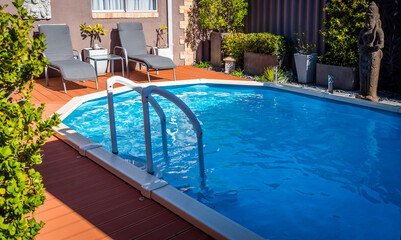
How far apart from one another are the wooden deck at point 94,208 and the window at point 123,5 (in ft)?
21.0

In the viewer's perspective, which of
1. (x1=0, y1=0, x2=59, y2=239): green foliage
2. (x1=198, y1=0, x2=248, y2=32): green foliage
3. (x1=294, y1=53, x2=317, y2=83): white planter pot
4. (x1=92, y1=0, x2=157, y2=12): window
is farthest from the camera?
(x1=198, y1=0, x2=248, y2=32): green foliage

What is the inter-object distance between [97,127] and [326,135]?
3712 mm

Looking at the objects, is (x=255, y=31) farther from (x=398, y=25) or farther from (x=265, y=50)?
(x=398, y=25)

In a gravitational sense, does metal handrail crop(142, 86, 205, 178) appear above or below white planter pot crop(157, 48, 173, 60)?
below

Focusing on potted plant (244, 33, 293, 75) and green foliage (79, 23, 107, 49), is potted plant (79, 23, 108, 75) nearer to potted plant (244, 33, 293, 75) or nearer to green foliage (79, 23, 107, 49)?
green foliage (79, 23, 107, 49)

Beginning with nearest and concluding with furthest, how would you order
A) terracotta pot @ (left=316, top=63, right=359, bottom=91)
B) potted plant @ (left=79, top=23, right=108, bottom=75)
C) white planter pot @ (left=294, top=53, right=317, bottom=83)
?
terracotta pot @ (left=316, top=63, right=359, bottom=91)
white planter pot @ (left=294, top=53, right=317, bottom=83)
potted plant @ (left=79, top=23, right=108, bottom=75)

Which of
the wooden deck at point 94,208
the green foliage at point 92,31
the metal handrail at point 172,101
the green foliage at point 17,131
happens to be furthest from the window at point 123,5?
the green foliage at point 17,131

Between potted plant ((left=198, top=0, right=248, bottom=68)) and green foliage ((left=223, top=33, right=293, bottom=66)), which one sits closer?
green foliage ((left=223, top=33, right=293, bottom=66))

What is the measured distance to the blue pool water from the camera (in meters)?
4.02

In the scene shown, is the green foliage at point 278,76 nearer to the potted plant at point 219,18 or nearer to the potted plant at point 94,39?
the potted plant at point 219,18

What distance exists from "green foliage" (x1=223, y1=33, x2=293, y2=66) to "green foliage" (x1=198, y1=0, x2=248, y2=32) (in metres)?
0.57

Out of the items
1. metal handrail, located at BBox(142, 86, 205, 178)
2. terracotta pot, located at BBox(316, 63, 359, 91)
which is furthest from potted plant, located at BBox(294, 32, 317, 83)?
metal handrail, located at BBox(142, 86, 205, 178)

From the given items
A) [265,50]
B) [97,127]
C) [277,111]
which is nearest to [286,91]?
[277,111]

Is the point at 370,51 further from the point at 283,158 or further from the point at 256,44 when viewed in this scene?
the point at 256,44
